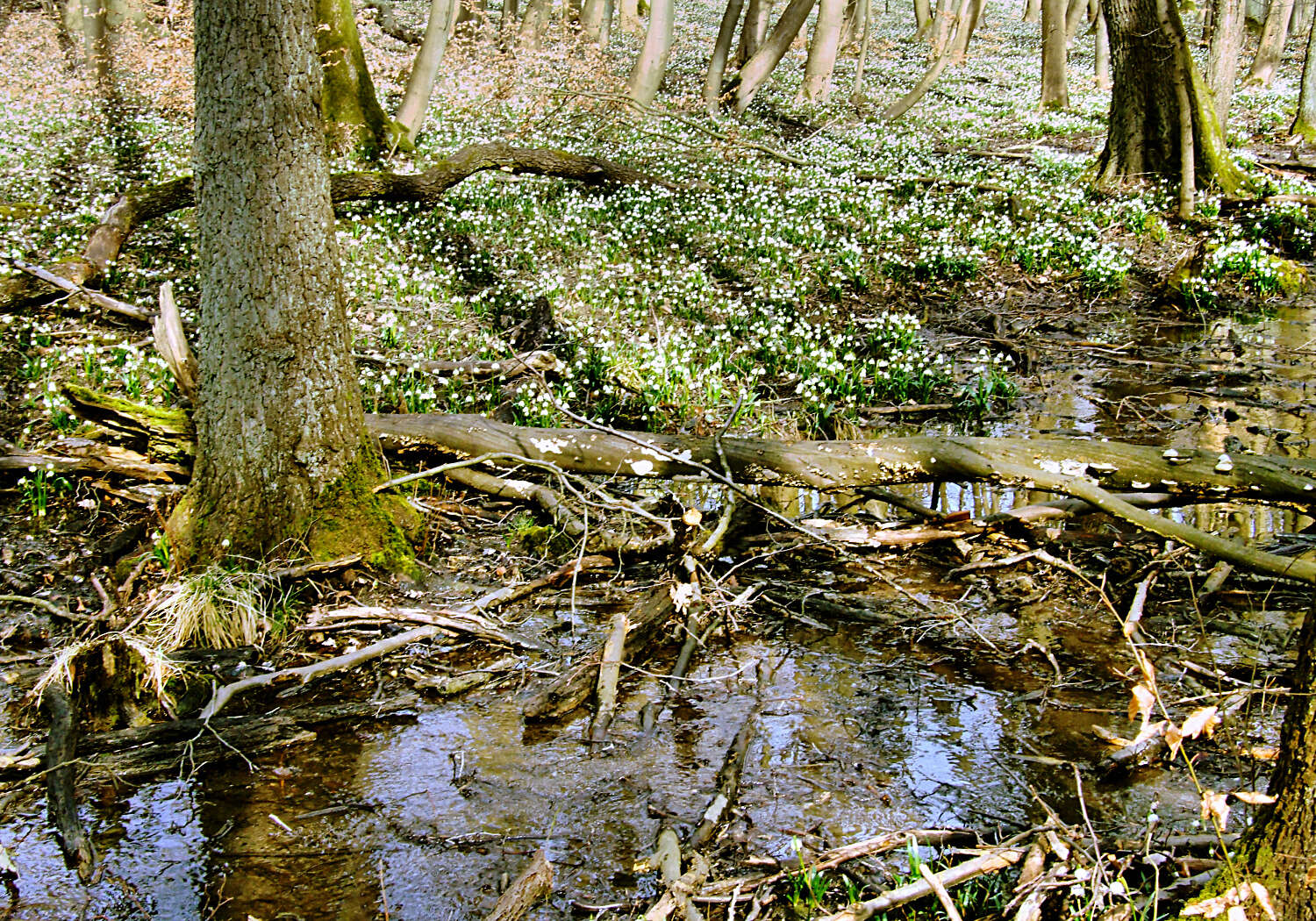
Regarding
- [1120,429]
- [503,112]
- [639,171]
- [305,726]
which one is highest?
[503,112]

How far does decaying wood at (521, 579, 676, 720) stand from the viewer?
13.9ft

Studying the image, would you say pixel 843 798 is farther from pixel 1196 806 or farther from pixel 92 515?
pixel 92 515

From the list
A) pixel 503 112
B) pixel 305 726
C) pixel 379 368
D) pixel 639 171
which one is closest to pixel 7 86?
pixel 503 112

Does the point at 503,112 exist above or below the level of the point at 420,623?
above

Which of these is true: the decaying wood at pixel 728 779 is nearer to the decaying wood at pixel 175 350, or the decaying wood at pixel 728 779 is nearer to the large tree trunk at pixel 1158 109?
the decaying wood at pixel 175 350

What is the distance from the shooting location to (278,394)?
4953 mm

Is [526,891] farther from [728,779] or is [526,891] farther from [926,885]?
[926,885]

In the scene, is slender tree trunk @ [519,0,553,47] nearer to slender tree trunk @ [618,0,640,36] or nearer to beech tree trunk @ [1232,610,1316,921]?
slender tree trunk @ [618,0,640,36]

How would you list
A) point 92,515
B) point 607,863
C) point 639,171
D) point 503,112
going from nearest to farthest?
point 607,863 < point 92,515 < point 639,171 < point 503,112

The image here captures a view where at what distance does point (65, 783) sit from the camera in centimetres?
347

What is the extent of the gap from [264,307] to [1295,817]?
4.79 m

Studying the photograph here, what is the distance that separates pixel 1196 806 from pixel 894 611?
188 centimetres

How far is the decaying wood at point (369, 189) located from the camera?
28.2 feet

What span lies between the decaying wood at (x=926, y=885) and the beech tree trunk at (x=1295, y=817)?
713mm
